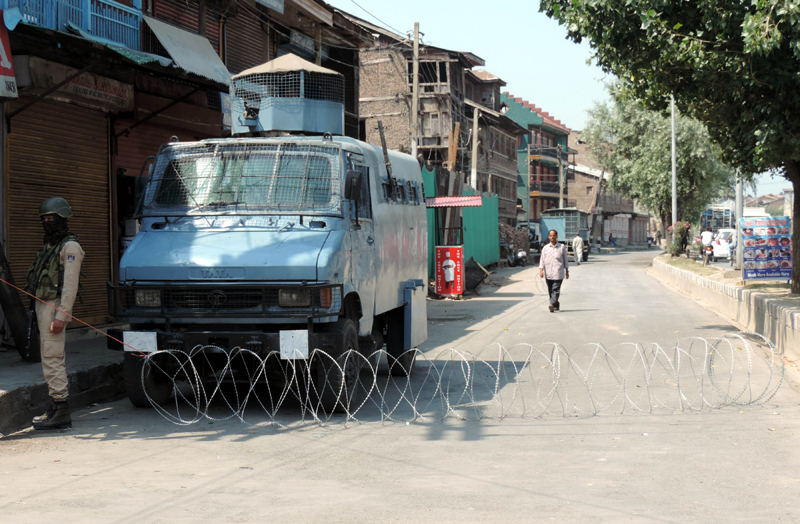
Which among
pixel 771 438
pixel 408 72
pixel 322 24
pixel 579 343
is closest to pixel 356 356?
pixel 771 438

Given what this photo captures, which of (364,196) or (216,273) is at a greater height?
(364,196)

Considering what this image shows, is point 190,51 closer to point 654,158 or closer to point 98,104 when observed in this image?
point 98,104

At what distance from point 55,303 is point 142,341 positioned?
2.59ft

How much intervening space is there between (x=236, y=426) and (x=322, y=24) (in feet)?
54.5

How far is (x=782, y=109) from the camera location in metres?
13.0

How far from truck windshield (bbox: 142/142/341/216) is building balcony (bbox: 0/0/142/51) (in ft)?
11.1

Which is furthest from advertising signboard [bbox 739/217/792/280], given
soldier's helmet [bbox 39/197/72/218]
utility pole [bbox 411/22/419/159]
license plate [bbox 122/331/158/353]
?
soldier's helmet [bbox 39/197/72/218]

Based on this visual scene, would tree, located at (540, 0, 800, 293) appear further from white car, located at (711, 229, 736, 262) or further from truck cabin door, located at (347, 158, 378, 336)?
white car, located at (711, 229, 736, 262)

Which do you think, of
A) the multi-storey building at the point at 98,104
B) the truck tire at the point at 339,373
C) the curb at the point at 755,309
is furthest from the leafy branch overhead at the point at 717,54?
the truck tire at the point at 339,373

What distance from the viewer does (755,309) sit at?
14578 mm

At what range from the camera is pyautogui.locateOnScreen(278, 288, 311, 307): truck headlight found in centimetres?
743

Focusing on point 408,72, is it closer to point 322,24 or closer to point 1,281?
point 322,24

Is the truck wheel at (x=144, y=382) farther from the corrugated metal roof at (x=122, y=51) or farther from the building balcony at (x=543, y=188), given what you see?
the building balcony at (x=543, y=188)

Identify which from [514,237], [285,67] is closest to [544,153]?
[514,237]
